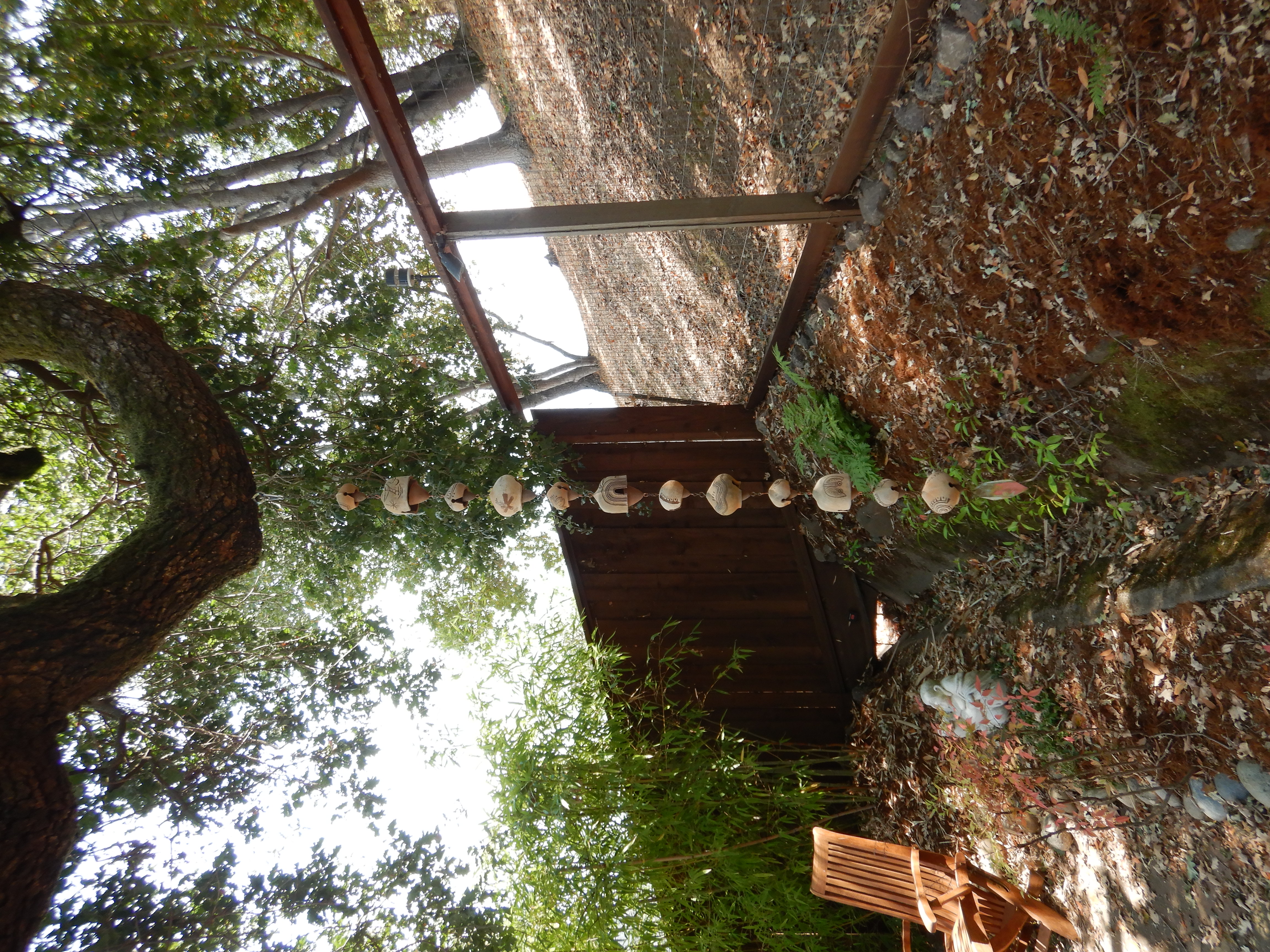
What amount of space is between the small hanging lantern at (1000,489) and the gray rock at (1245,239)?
1101 millimetres

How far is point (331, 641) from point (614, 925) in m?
2.70

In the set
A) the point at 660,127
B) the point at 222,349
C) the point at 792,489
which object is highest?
the point at 660,127

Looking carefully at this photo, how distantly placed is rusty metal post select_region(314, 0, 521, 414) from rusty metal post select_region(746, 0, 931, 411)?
1687 mm

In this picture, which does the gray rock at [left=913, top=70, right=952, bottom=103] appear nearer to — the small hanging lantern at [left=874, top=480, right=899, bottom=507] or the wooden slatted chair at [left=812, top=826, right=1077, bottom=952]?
the small hanging lantern at [left=874, top=480, right=899, bottom=507]

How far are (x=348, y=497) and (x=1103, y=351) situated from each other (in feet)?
11.5

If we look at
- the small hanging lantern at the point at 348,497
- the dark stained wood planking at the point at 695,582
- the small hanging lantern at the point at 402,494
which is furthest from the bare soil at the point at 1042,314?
the small hanging lantern at the point at 348,497

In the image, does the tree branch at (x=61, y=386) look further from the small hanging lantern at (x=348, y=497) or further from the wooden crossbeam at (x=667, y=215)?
the wooden crossbeam at (x=667, y=215)

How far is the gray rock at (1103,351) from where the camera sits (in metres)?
2.36

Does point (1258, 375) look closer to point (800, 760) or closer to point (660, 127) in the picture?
point (660, 127)

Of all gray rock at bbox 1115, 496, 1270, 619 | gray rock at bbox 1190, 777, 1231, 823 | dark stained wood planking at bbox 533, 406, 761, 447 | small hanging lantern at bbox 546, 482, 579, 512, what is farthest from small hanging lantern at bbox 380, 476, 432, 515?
gray rock at bbox 1190, 777, 1231, 823

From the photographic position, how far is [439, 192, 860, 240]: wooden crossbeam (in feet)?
10.2

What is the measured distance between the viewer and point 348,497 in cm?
383

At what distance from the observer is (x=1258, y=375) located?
2053 mm

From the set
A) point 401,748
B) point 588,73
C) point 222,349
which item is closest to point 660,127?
point 588,73
